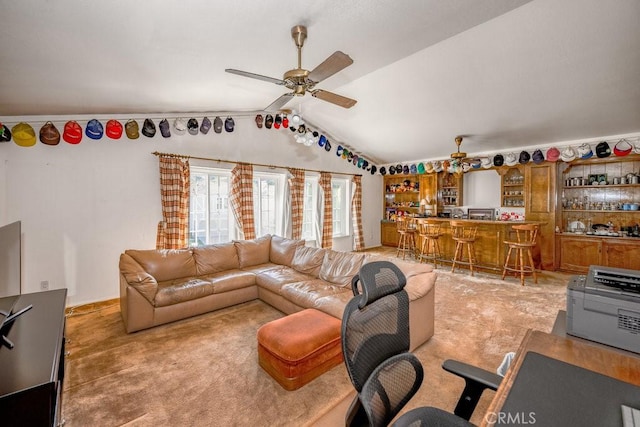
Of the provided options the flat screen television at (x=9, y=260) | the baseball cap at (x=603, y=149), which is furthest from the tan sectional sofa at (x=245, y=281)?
the baseball cap at (x=603, y=149)

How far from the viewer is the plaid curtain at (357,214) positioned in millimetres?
7512

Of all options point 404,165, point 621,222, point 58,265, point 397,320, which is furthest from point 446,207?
point 58,265

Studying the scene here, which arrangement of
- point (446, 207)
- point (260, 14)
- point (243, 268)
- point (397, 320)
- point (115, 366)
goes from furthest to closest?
1. point (446, 207)
2. point (243, 268)
3. point (115, 366)
4. point (260, 14)
5. point (397, 320)

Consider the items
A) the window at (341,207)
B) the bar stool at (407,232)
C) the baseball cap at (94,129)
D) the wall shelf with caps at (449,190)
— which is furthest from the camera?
the window at (341,207)

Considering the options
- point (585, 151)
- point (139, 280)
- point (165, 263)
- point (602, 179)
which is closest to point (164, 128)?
point (165, 263)

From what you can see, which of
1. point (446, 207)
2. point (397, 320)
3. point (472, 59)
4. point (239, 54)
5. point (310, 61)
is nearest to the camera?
point (397, 320)

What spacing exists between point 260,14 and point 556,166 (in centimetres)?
599

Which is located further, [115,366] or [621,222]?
[621,222]

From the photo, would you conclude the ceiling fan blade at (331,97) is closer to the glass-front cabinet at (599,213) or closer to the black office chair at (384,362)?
the black office chair at (384,362)

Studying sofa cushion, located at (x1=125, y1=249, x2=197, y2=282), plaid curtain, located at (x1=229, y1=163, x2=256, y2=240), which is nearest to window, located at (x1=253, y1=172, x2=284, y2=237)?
plaid curtain, located at (x1=229, y1=163, x2=256, y2=240)

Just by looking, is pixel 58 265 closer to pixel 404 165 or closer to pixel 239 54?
pixel 239 54

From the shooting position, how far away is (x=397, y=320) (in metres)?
1.21

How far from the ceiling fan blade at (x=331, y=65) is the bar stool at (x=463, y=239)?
4.21 m

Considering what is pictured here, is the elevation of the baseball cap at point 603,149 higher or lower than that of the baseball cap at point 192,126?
lower
